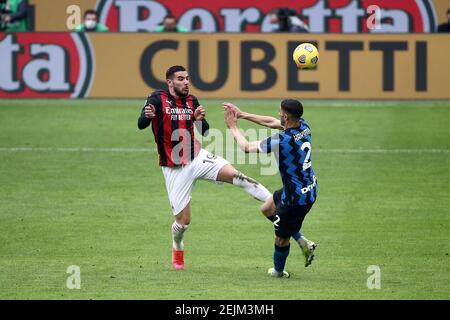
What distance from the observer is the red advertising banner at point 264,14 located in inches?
1275

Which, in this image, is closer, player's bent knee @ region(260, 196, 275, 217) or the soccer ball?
player's bent knee @ region(260, 196, 275, 217)

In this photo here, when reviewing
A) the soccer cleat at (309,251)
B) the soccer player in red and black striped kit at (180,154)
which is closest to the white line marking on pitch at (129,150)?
the soccer player in red and black striped kit at (180,154)

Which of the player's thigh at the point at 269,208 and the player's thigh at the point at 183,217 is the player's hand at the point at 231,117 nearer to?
the player's thigh at the point at 269,208

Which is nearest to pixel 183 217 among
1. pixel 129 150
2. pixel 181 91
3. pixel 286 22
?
pixel 181 91

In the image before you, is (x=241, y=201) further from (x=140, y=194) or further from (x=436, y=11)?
(x=436, y=11)

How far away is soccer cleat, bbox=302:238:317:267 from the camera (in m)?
12.7

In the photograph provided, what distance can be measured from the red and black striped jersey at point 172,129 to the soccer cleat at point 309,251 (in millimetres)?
1752

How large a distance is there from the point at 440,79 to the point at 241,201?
1036cm

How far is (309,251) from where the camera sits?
12.7 meters

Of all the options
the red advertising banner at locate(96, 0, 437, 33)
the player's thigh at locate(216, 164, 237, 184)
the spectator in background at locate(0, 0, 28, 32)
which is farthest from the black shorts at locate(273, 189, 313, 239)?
the red advertising banner at locate(96, 0, 437, 33)

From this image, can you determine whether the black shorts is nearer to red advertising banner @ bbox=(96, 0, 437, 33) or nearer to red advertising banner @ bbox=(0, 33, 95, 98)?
red advertising banner @ bbox=(0, 33, 95, 98)

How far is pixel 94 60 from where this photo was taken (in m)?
27.0

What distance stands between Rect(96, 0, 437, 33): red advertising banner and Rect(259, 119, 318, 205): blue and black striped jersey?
66.5 feet

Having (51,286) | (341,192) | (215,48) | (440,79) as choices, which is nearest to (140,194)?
(341,192)
